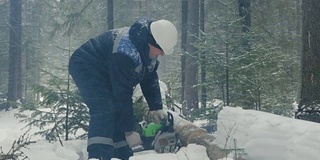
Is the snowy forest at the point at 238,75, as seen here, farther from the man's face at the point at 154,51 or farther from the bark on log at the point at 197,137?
the man's face at the point at 154,51

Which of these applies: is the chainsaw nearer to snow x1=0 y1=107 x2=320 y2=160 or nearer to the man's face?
snow x1=0 y1=107 x2=320 y2=160

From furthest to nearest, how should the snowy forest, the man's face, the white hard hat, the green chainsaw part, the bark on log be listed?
the snowy forest < the green chainsaw part < the bark on log < the man's face < the white hard hat

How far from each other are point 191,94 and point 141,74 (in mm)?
11137

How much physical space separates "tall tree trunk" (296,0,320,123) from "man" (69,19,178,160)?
7.85 feet

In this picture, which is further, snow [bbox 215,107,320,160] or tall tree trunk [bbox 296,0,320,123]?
tall tree trunk [bbox 296,0,320,123]

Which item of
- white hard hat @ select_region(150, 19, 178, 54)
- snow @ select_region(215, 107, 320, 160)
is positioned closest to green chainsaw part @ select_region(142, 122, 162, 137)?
snow @ select_region(215, 107, 320, 160)

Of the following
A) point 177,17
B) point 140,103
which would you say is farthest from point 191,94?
point 177,17

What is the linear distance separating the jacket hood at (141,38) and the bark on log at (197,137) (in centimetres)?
145

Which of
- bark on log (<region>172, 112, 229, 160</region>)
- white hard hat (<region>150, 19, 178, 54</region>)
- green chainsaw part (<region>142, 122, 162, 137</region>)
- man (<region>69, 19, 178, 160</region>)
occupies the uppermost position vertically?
white hard hat (<region>150, 19, 178, 54</region>)

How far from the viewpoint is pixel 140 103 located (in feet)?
23.6

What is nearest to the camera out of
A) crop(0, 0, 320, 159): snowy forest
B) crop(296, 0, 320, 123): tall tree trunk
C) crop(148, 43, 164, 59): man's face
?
crop(148, 43, 164, 59): man's face

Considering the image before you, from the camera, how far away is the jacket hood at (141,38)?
451 centimetres

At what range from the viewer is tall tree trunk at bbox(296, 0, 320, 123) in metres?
5.51

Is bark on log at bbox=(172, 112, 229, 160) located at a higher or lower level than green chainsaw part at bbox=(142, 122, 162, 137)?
lower
